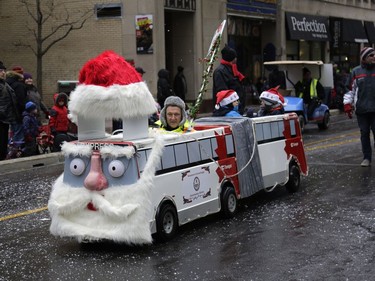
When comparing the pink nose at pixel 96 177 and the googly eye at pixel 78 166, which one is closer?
the pink nose at pixel 96 177

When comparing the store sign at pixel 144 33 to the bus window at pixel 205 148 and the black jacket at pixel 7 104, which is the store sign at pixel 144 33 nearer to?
the black jacket at pixel 7 104

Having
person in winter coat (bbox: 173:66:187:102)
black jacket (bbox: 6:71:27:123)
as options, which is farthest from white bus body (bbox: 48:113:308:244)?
person in winter coat (bbox: 173:66:187:102)

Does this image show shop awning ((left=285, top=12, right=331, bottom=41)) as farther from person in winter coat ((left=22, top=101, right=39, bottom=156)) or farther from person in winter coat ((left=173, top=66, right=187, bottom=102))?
person in winter coat ((left=22, top=101, right=39, bottom=156))

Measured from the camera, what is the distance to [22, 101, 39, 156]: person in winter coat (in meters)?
15.4

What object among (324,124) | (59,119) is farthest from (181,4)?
(59,119)

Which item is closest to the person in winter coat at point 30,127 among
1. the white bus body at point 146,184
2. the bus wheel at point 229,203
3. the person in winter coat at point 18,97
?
the person in winter coat at point 18,97

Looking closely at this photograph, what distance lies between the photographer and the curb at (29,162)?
1428 cm

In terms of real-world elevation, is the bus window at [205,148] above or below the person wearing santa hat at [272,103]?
below

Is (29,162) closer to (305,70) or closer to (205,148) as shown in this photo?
(205,148)

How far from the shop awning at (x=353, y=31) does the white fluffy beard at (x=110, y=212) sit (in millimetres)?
38218

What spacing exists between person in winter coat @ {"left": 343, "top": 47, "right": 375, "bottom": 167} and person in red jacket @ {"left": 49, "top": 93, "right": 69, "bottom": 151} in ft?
19.5

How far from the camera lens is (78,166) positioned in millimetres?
7324

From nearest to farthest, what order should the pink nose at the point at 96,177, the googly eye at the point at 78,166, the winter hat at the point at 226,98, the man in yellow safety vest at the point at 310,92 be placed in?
1. the pink nose at the point at 96,177
2. the googly eye at the point at 78,166
3. the winter hat at the point at 226,98
4. the man in yellow safety vest at the point at 310,92

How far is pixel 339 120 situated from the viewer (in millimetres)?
26031
